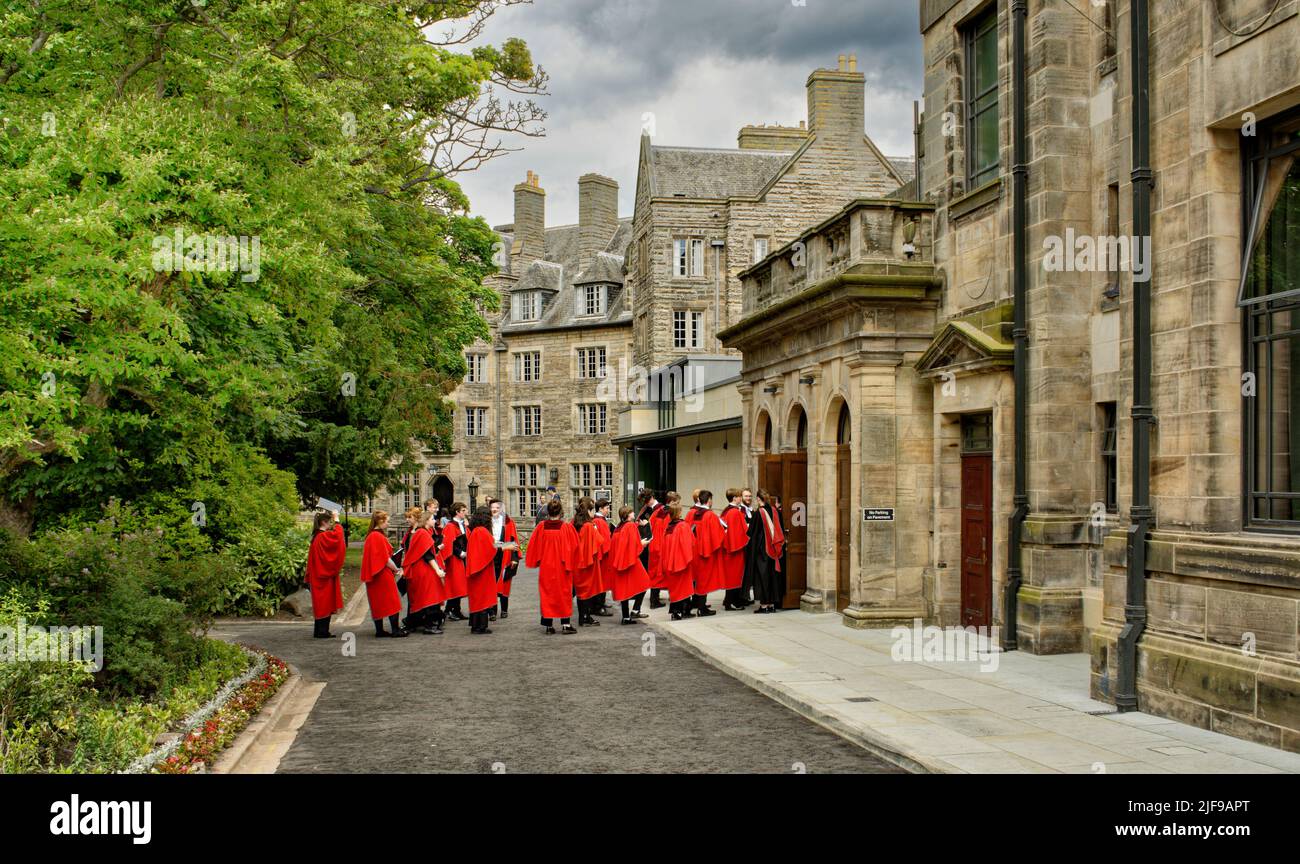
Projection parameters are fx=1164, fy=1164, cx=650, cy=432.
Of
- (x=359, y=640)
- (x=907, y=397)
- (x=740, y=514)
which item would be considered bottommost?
(x=359, y=640)

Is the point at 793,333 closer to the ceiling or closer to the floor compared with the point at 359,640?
closer to the ceiling

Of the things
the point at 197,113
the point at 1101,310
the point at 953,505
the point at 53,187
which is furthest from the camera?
the point at 953,505

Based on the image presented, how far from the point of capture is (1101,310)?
44.8ft

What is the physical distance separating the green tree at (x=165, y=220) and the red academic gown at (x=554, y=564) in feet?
15.0

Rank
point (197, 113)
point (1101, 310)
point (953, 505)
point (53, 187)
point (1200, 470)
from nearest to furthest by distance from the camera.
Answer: point (53, 187) → point (1200, 470) → point (197, 113) → point (1101, 310) → point (953, 505)

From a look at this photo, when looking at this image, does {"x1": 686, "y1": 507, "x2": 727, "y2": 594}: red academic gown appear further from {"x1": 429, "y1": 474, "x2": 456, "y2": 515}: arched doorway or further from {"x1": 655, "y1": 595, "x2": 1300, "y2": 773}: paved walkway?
{"x1": 429, "y1": 474, "x2": 456, "y2": 515}: arched doorway

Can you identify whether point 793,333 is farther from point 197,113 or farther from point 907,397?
point 197,113

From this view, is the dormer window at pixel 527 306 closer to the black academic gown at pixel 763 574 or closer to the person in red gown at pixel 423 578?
the black academic gown at pixel 763 574

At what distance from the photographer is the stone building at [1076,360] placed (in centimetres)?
962

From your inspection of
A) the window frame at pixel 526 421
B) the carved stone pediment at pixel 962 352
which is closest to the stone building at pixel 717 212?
the window frame at pixel 526 421

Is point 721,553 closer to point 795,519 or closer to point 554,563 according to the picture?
point 795,519

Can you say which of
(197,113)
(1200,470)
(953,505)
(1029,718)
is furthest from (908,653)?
(197,113)

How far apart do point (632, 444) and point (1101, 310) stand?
1177 inches

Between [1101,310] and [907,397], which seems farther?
[907,397]
